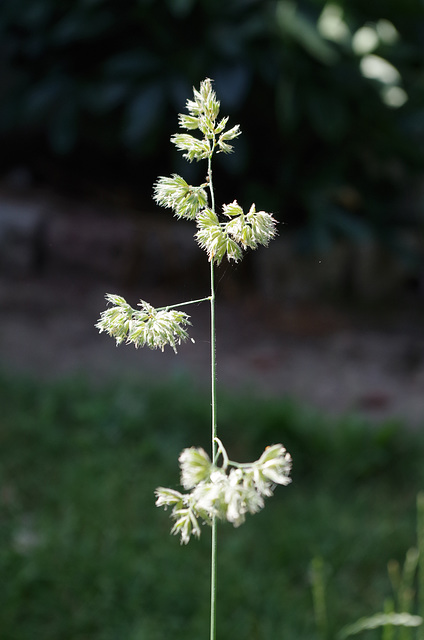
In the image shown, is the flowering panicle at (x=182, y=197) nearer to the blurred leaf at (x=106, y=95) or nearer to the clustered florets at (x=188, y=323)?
the clustered florets at (x=188, y=323)

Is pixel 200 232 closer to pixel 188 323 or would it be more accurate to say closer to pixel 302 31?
pixel 188 323

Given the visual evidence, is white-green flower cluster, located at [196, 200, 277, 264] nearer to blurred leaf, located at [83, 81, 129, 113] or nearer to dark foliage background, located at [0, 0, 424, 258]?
dark foliage background, located at [0, 0, 424, 258]

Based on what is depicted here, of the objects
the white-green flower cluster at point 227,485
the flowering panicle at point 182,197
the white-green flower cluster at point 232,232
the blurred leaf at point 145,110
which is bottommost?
the white-green flower cluster at point 227,485

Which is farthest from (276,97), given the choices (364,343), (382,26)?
(364,343)

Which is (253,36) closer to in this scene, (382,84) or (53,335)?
(382,84)

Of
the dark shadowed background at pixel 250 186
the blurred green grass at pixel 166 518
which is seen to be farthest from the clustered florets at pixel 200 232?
the dark shadowed background at pixel 250 186

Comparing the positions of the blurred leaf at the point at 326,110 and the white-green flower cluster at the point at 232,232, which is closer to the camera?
the white-green flower cluster at the point at 232,232

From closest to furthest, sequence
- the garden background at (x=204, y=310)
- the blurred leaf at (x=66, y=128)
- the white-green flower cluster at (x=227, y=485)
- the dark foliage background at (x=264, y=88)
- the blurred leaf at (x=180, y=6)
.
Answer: the white-green flower cluster at (x=227, y=485)
the garden background at (x=204, y=310)
the blurred leaf at (x=180, y=6)
the dark foliage background at (x=264, y=88)
the blurred leaf at (x=66, y=128)
